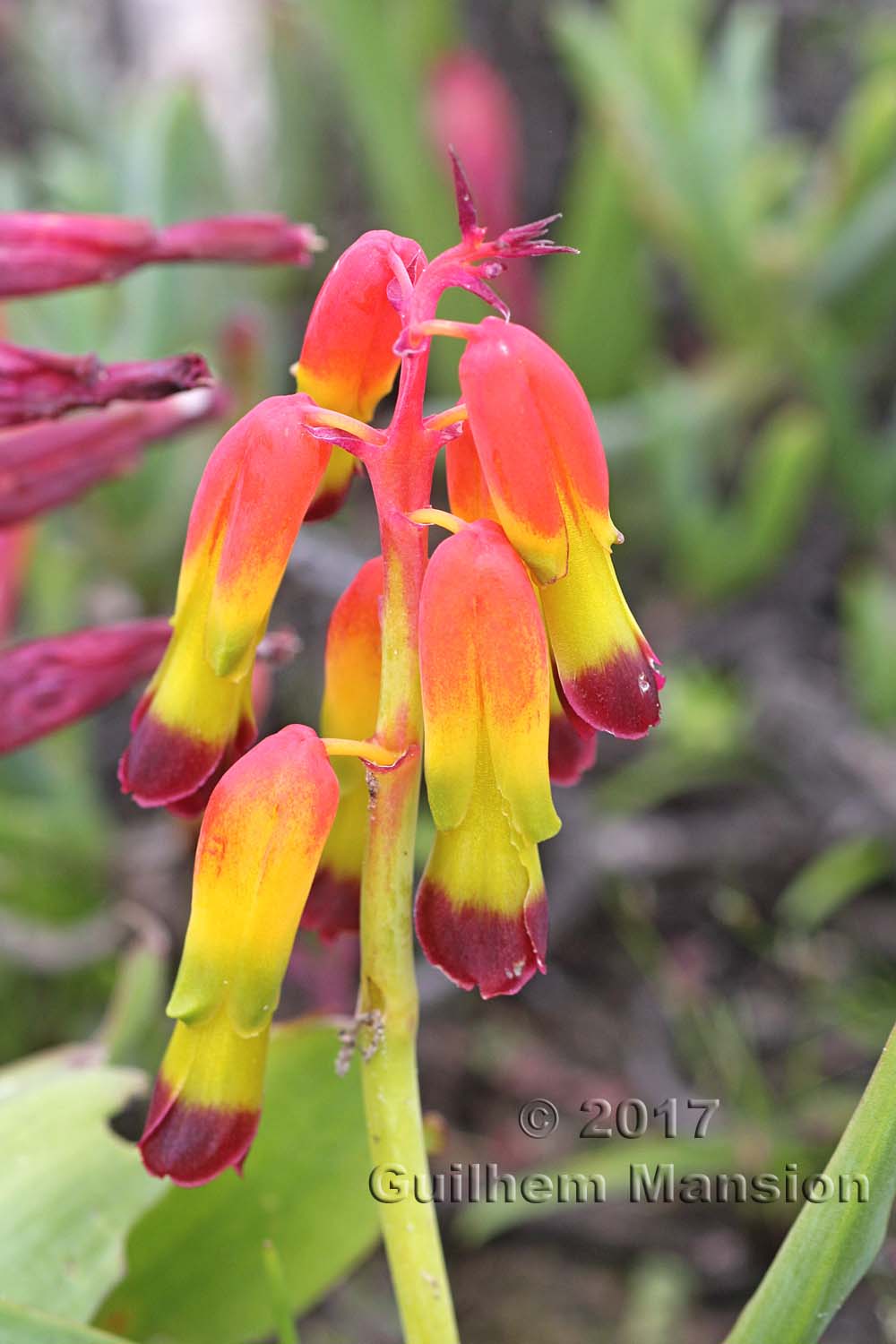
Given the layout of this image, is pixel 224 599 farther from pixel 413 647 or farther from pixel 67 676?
pixel 67 676

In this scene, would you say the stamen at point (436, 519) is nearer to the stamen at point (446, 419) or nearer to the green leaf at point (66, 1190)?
the stamen at point (446, 419)

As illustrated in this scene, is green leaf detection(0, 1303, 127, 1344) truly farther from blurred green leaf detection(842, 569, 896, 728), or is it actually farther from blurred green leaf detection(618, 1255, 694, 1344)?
blurred green leaf detection(842, 569, 896, 728)

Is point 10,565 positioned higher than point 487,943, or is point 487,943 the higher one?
point 487,943

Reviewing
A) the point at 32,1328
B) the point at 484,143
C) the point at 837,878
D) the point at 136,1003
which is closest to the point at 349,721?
the point at 32,1328

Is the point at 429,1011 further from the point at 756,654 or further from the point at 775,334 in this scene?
the point at 775,334

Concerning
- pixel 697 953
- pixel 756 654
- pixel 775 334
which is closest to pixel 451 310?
pixel 775 334

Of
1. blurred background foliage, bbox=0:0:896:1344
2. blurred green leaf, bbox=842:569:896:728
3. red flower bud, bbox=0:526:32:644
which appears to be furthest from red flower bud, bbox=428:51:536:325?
red flower bud, bbox=0:526:32:644

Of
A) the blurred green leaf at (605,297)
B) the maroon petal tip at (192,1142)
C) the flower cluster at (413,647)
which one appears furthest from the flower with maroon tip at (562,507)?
Answer: the blurred green leaf at (605,297)
